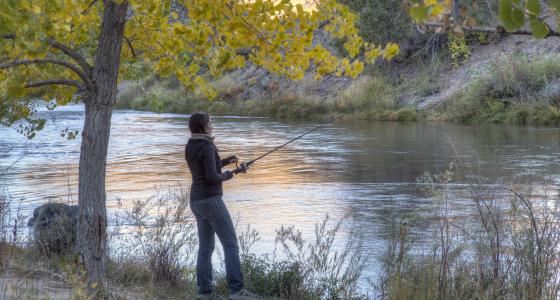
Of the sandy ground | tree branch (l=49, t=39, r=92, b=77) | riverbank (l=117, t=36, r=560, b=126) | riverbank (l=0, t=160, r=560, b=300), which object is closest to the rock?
riverbank (l=0, t=160, r=560, b=300)

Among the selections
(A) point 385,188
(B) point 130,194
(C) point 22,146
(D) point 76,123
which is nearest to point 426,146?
(A) point 385,188

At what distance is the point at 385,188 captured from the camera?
53.7 feet

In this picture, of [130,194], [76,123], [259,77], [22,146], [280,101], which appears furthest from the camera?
[259,77]

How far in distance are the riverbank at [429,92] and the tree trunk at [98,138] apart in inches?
783

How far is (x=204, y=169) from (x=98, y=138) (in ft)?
3.22

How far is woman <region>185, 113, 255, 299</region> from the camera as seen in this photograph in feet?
23.5

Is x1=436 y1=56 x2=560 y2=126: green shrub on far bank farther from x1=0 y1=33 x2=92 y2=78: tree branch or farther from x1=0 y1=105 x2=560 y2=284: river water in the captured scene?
x1=0 y1=33 x2=92 y2=78: tree branch

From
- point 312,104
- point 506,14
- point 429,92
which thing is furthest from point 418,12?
point 312,104

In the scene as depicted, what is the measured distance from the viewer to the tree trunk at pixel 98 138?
6.59 m

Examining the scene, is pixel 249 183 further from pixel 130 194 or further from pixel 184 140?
pixel 184 140

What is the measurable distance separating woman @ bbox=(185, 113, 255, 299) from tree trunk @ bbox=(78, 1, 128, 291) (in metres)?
0.82

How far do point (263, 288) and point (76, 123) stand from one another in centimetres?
2722

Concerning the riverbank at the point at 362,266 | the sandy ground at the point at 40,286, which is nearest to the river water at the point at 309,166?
the riverbank at the point at 362,266

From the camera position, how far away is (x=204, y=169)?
7.16 m
